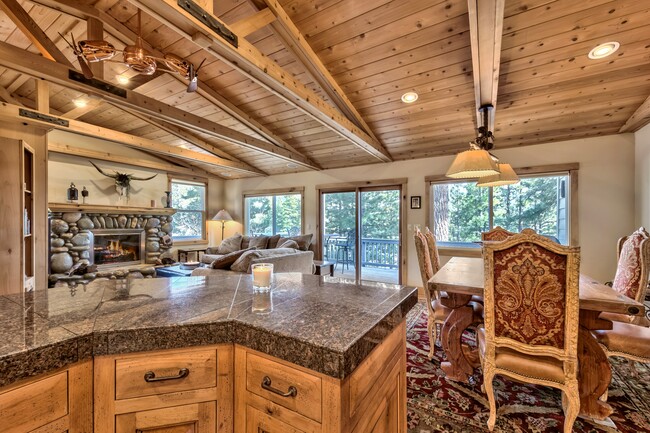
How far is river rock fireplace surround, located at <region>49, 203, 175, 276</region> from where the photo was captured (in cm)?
496

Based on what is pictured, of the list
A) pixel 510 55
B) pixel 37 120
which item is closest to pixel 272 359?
pixel 510 55

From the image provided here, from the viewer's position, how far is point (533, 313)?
64.3 inches

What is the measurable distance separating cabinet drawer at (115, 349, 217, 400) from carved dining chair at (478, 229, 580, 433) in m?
1.57

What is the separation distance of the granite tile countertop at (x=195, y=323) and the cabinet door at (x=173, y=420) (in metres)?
0.19

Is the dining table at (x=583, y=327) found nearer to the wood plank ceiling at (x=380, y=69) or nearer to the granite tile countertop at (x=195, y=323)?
the granite tile countertop at (x=195, y=323)

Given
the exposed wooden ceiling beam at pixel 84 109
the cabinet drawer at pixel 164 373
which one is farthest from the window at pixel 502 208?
the exposed wooden ceiling beam at pixel 84 109

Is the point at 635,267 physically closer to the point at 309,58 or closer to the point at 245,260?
the point at 309,58

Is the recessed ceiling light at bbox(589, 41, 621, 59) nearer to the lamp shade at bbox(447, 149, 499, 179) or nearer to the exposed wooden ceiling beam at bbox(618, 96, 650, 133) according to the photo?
A: the exposed wooden ceiling beam at bbox(618, 96, 650, 133)

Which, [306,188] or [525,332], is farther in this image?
[306,188]

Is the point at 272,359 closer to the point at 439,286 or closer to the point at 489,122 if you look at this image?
the point at 439,286

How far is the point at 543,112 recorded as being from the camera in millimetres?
3621

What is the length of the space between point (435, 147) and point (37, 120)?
17.5 feet

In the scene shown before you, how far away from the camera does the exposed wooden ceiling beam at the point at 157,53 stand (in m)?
2.61

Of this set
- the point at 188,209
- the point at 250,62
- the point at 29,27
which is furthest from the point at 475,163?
the point at 188,209
